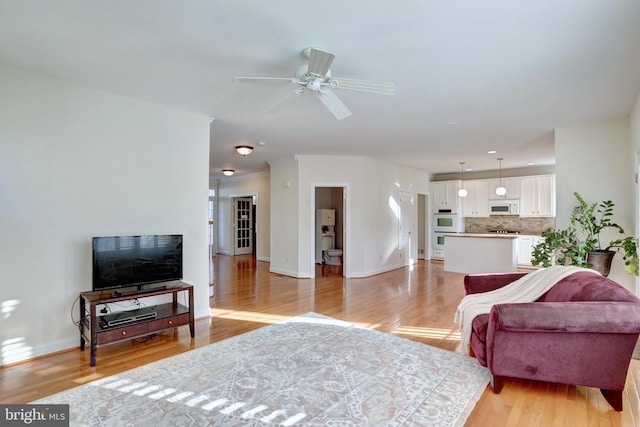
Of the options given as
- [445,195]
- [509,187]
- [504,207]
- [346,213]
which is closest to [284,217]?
[346,213]

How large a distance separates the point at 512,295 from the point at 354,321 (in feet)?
5.84

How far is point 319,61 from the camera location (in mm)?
2203

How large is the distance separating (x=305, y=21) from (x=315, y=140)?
3.27m

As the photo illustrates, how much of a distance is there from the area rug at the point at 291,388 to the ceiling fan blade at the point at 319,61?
2.39 m

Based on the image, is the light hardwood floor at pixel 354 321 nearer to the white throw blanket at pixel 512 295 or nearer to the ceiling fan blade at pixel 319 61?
the white throw blanket at pixel 512 295

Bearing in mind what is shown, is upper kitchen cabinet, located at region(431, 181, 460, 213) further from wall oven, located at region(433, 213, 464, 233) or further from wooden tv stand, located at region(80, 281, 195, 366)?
wooden tv stand, located at region(80, 281, 195, 366)

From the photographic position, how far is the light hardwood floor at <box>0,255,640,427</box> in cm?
215

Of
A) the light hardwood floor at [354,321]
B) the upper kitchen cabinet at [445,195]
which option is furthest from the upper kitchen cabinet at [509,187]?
the light hardwood floor at [354,321]

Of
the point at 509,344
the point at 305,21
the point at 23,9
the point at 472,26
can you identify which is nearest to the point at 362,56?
the point at 305,21

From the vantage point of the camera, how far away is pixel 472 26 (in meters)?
2.12

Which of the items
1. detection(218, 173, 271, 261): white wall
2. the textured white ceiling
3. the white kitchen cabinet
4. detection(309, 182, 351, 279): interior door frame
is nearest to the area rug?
the textured white ceiling

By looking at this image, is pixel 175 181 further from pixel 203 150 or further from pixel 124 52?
pixel 124 52

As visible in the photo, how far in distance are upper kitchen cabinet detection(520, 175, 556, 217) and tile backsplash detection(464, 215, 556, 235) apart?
421mm

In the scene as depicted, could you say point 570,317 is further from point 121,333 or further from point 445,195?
point 445,195
